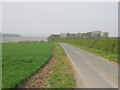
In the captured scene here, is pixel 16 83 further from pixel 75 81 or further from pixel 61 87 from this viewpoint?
pixel 75 81

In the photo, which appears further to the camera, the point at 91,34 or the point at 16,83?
the point at 91,34

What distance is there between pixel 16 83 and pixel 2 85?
0.59 meters

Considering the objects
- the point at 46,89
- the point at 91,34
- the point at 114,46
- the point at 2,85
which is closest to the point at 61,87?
the point at 46,89

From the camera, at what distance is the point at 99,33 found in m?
131

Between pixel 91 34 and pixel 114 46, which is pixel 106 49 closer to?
pixel 114 46

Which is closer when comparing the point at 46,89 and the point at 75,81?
the point at 46,89

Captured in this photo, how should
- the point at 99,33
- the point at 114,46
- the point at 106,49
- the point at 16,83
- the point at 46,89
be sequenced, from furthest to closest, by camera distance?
the point at 99,33, the point at 106,49, the point at 114,46, the point at 16,83, the point at 46,89

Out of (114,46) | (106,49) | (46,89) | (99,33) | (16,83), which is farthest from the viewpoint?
(99,33)

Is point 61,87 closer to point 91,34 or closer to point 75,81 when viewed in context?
point 75,81

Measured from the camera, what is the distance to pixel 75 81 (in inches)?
321

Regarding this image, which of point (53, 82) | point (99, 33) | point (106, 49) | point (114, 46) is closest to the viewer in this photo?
point (53, 82)

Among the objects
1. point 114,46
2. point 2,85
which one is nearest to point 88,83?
point 2,85

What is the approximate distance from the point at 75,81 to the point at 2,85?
3.36m

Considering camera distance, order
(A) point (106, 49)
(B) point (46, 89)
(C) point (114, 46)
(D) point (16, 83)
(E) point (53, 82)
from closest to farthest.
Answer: (B) point (46, 89), (D) point (16, 83), (E) point (53, 82), (C) point (114, 46), (A) point (106, 49)
